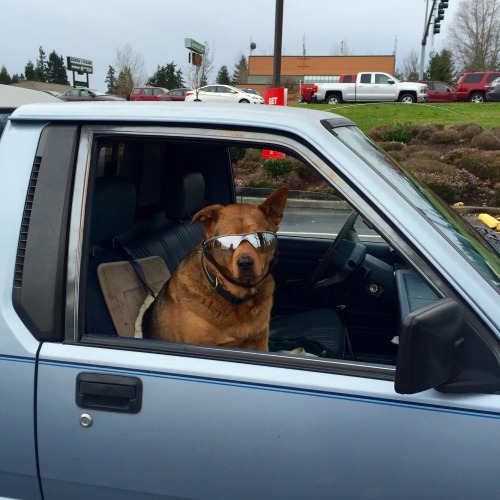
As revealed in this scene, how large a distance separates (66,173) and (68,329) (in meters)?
0.47

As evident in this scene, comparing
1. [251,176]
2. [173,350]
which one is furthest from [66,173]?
[251,176]

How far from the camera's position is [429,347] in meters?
1.41

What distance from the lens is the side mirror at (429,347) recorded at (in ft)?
4.59

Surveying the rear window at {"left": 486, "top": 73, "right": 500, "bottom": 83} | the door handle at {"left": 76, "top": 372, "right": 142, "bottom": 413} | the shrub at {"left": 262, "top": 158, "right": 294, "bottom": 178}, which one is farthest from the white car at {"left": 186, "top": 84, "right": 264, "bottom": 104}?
the door handle at {"left": 76, "top": 372, "right": 142, "bottom": 413}

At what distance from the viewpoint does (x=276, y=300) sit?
3645 millimetres

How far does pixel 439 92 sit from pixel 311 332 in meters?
35.6

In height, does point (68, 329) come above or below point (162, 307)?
above

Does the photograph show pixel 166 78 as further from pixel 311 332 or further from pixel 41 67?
pixel 311 332

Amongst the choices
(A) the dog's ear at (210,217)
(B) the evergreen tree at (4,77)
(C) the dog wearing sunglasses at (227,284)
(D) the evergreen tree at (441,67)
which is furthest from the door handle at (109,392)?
(B) the evergreen tree at (4,77)

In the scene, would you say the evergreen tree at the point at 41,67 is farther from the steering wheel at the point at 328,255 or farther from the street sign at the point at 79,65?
the steering wheel at the point at 328,255

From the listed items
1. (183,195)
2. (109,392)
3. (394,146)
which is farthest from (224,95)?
(109,392)

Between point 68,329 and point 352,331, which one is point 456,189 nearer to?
point 352,331

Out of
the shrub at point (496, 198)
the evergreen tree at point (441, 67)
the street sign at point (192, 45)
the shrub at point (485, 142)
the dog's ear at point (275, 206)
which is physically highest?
the evergreen tree at point (441, 67)

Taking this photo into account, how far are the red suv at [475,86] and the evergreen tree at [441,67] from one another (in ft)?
72.0
